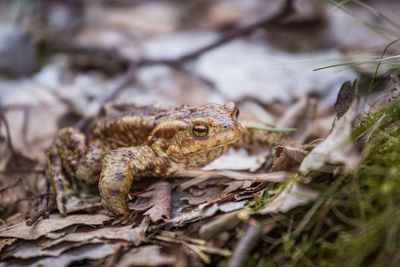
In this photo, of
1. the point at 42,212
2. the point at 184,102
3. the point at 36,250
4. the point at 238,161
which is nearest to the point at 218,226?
the point at 238,161

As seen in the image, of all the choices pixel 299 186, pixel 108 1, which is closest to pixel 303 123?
pixel 299 186

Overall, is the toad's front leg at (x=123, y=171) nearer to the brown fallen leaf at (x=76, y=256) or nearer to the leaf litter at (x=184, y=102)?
the leaf litter at (x=184, y=102)

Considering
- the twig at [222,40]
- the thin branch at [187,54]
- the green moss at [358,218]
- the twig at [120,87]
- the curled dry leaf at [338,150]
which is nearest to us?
the green moss at [358,218]

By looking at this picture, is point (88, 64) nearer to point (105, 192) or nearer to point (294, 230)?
point (105, 192)

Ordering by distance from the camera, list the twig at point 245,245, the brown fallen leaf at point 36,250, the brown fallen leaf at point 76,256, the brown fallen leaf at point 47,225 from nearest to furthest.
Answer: the twig at point 245,245 < the brown fallen leaf at point 76,256 < the brown fallen leaf at point 36,250 < the brown fallen leaf at point 47,225

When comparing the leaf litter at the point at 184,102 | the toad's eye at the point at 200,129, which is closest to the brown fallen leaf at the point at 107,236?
the leaf litter at the point at 184,102

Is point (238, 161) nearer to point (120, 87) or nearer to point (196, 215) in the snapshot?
point (196, 215)
